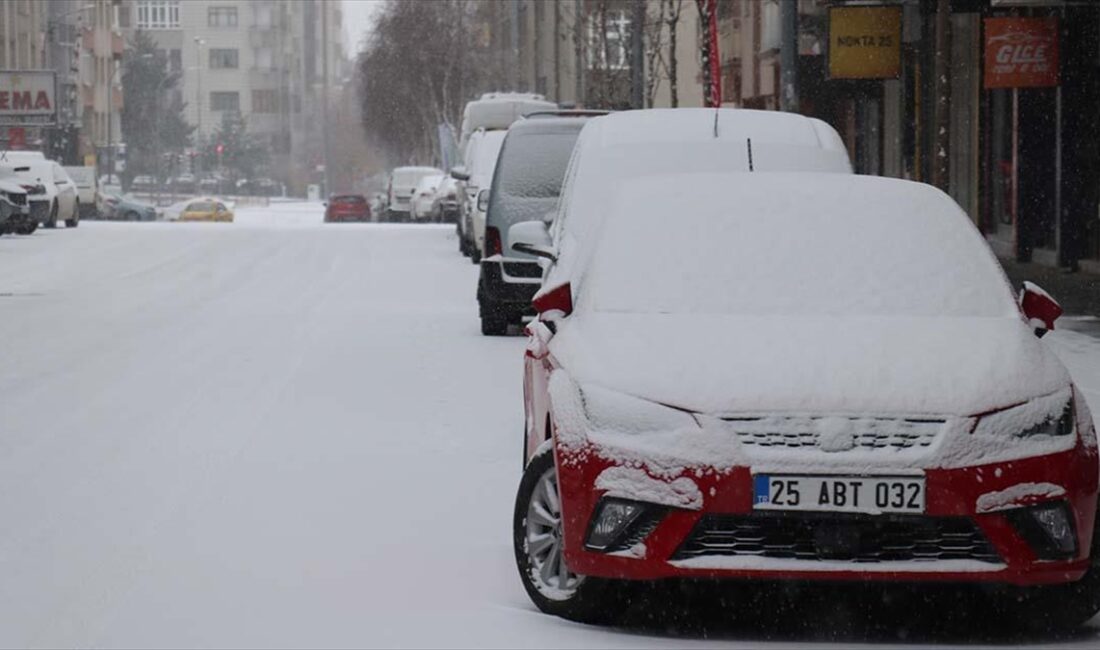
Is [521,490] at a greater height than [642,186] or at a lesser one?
lesser

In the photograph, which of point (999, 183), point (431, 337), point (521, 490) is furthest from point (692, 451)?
point (999, 183)

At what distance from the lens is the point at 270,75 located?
595ft

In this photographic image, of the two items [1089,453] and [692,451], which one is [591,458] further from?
[1089,453]

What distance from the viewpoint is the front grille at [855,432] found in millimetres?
6953

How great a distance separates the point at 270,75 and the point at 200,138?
23670 millimetres

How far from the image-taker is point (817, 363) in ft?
23.6

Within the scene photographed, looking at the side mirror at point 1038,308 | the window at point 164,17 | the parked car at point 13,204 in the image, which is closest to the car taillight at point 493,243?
the side mirror at point 1038,308

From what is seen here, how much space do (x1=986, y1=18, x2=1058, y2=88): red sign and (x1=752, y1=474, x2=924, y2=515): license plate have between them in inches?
877

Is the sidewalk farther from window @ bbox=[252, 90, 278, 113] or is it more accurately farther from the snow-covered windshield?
window @ bbox=[252, 90, 278, 113]

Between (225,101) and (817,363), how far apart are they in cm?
17737

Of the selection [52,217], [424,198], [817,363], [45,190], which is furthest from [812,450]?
[424,198]

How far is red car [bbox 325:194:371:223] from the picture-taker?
A: 85438mm

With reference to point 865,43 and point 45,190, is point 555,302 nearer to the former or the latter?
point 865,43

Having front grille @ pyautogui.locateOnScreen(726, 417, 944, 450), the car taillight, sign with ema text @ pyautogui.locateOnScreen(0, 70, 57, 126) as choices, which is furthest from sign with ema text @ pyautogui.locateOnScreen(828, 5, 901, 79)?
sign with ema text @ pyautogui.locateOnScreen(0, 70, 57, 126)
